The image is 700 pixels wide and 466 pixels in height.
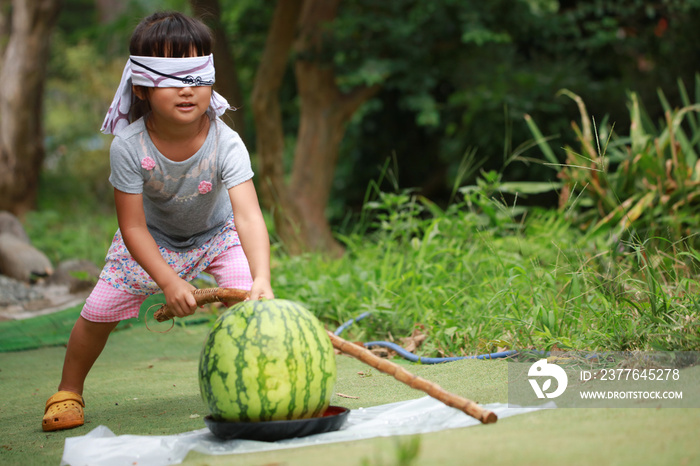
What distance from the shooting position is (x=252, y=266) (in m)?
2.40

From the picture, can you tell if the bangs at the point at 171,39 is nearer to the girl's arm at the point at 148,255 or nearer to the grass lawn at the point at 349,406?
the girl's arm at the point at 148,255

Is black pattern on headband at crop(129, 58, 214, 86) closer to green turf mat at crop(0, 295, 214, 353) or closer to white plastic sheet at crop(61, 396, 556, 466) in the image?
white plastic sheet at crop(61, 396, 556, 466)

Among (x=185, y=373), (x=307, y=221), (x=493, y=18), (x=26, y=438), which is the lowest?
(x=307, y=221)

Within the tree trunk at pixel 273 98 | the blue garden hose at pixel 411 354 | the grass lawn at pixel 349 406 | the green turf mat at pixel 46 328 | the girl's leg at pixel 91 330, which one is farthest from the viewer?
the tree trunk at pixel 273 98

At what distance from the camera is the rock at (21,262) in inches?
244

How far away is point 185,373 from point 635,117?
3.53 m

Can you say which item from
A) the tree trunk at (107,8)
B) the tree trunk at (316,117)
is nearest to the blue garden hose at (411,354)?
the tree trunk at (316,117)

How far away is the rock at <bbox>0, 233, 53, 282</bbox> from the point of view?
6.20 meters

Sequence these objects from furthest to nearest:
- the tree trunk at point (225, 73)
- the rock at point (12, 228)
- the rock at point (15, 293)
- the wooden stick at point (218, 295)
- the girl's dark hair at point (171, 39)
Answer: the tree trunk at point (225, 73) → the rock at point (12, 228) → the rock at point (15, 293) → the girl's dark hair at point (171, 39) → the wooden stick at point (218, 295)

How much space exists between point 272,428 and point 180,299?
591 millimetres

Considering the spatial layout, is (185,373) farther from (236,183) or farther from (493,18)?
(493,18)

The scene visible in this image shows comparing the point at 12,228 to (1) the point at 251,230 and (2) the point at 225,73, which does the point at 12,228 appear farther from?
(1) the point at 251,230

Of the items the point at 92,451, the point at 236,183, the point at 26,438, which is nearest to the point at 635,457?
the point at 92,451

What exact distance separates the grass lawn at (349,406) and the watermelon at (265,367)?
168 millimetres
